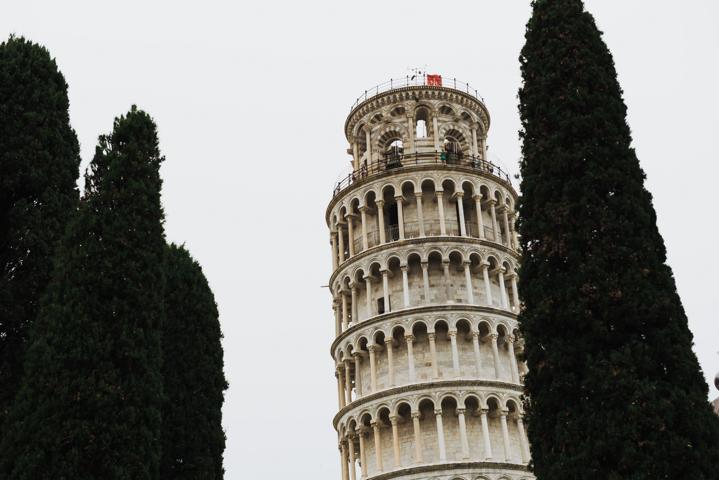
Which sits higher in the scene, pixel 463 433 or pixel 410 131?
pixel 410 131

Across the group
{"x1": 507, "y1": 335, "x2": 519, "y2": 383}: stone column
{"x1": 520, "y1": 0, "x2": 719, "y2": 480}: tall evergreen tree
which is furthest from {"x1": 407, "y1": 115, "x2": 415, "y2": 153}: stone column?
{"x1": 520, "y1": 0, "x2": 719, "y2": 480}: tall evergreen tree

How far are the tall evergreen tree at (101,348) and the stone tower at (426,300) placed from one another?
24.4 m

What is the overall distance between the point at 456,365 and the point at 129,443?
89.0 ft

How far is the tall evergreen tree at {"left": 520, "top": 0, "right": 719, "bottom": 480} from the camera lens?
1703cm

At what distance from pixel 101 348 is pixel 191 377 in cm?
662

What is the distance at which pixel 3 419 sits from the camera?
19.3 meters

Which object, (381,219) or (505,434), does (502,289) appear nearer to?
(381,219)

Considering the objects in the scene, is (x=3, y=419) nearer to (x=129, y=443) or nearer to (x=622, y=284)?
(x=129, y=443)

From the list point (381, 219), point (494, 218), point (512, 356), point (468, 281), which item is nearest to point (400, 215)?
point (381, 219)

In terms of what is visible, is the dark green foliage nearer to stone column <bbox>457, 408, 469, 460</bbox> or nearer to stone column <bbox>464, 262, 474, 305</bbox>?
stone column <bbox>457, 408, 469, 460</bbox>

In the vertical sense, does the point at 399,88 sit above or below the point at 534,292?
above

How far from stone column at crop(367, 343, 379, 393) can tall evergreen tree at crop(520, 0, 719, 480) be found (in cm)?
2416

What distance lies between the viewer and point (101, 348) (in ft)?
59.7

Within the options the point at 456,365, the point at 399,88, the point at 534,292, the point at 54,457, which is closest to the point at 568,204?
the point at 534,292
